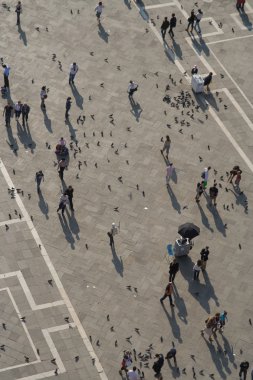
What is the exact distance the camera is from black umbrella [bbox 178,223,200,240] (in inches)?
2309

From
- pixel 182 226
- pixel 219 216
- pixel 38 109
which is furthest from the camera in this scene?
pixel 38 109

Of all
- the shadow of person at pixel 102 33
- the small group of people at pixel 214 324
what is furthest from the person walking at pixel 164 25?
the small group of people at pixel 214 324

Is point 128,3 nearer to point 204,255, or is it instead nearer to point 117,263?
point 117,263

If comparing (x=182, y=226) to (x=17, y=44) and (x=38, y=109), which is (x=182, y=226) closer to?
(x=38, y=109)

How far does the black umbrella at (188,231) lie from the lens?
2309 inches

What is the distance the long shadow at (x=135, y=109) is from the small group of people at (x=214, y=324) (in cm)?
1824

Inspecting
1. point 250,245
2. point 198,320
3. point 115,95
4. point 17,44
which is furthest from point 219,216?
point 17,44

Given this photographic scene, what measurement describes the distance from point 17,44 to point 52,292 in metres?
23.9

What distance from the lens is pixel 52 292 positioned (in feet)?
189

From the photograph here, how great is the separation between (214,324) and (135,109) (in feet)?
65.4

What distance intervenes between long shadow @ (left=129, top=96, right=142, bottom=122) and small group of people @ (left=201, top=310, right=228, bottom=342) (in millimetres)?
18242

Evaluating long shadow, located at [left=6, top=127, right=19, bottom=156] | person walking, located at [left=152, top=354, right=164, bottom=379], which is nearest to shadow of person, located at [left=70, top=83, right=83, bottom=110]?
long shadow, located at [left=6, top=127, right=19, bottom=156]

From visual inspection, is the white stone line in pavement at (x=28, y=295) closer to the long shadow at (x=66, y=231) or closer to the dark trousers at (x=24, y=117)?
the long shadow at (x=66, y=231)

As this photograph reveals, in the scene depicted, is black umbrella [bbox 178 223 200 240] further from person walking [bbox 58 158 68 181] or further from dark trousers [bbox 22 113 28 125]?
dark trousers [bbox 22 113 28 125]
